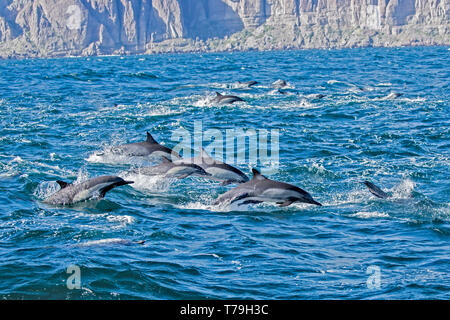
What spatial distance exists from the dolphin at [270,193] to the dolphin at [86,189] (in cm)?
265

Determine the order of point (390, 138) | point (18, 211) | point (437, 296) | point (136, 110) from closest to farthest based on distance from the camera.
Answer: point (437, 296), point (18, 211), point (390, 138), point (136, 110)

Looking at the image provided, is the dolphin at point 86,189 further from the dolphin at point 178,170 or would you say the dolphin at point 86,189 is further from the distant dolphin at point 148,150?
the distant dolphin at point 148,150

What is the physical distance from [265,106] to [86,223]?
23.4m

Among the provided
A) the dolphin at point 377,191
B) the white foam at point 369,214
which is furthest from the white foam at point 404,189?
the white foam at point 369,214

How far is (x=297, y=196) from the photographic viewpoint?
14852mm

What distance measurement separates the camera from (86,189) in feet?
49.3

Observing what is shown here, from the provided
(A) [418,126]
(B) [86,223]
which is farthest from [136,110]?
(B) [86,223]

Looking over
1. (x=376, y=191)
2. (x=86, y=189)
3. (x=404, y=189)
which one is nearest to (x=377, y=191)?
(x=376, y=191)

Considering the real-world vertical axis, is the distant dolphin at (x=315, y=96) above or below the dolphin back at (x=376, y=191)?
below

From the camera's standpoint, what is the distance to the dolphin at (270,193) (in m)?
14.8

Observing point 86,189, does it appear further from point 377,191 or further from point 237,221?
point 377,191

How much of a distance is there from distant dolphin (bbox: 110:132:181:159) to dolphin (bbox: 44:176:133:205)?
523cm

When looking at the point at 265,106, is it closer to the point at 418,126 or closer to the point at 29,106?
the point at 418,126
